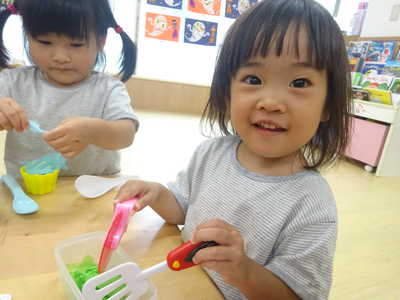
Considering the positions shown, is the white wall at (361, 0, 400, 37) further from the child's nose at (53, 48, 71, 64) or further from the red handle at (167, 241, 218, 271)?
the red handle at (167, 241, 218, 271)

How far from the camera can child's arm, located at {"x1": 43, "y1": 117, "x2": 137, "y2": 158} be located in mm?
571

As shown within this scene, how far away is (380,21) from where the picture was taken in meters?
2.64

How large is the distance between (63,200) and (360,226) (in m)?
1.47

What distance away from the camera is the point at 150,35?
10.9 feet

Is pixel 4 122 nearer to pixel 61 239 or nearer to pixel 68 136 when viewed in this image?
pixel 68 136

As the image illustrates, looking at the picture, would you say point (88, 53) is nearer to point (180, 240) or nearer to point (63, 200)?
point (63, 200)

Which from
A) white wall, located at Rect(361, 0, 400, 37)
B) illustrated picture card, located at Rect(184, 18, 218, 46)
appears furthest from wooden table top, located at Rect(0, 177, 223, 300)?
illustrated picture card, located at Rect(184, 18, 218, 46)

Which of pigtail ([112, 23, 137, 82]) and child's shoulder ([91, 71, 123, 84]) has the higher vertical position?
pigtail ([112, 23, 137, 82])

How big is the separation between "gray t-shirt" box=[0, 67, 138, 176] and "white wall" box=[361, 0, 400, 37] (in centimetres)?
259

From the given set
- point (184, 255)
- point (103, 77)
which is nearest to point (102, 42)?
point (103, 77)

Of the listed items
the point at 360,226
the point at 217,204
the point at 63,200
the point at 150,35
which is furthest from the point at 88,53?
the point at 150,35

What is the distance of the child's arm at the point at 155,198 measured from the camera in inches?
20.9

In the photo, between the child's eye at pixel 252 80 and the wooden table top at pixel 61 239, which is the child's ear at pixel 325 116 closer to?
the child's eye at pixel 252 80

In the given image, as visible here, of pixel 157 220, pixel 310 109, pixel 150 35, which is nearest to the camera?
pixel 310 109
